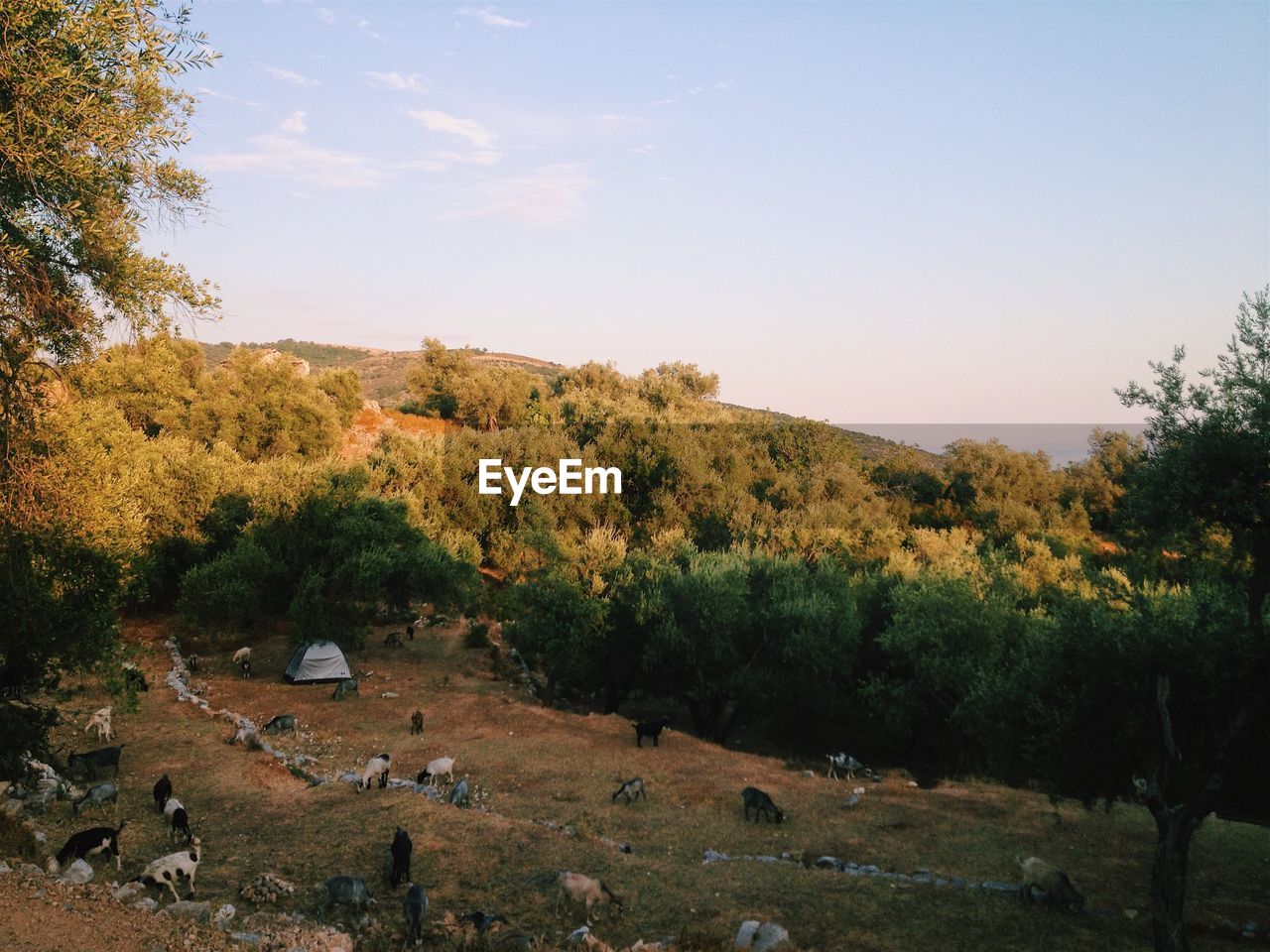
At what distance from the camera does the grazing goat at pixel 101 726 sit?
2242cm

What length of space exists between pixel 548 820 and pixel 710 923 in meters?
6.51

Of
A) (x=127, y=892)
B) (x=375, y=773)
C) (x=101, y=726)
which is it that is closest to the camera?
(x=127, y=892)

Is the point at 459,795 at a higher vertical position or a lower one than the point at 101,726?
lower

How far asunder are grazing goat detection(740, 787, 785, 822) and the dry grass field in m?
0.31

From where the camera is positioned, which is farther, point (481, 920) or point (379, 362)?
point (379, 362)

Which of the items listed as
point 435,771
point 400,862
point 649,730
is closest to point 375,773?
point 435,771

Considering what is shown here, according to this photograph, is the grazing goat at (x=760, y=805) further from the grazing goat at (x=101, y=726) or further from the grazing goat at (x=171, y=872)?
the grazing goat at (x=101, y=726)

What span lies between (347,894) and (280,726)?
13.4 m

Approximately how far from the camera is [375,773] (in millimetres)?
20000

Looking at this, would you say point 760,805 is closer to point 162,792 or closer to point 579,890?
point 579,890

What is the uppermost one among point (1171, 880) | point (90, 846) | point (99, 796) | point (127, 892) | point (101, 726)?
point (1171, 880)

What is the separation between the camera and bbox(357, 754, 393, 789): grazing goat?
784 inches

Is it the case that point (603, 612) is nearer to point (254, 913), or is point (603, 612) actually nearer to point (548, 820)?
point (548, 820)

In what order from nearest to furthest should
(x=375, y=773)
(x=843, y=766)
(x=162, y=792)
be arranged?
(x=162, y=792) < (x=375, y=773) < (x=843, y=766)
